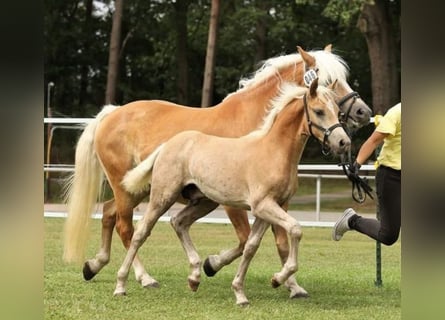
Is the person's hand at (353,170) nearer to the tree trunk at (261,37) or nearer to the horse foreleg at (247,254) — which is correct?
the horse foreleg at (247,254)

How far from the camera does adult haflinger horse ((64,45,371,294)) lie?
6.20m

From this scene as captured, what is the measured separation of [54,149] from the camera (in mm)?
23219

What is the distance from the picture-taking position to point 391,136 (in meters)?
5.67

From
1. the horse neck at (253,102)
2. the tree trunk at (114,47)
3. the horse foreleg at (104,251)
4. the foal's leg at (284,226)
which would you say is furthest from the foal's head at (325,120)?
the tree trunk at (114,47)

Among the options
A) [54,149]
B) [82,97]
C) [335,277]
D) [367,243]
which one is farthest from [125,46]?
[335,277]

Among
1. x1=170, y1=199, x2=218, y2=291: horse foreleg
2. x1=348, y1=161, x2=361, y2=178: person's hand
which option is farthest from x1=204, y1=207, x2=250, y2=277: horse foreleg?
x1=348, y1=161, x2=361, y2=178: person's hand

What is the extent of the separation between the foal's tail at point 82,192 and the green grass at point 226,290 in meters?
0.32

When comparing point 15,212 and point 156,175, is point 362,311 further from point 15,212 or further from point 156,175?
point 15,212

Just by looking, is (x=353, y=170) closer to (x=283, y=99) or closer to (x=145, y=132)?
(x=283, y=99)

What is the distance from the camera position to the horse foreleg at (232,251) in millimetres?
6188

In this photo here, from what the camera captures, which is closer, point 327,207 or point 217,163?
point 217,163

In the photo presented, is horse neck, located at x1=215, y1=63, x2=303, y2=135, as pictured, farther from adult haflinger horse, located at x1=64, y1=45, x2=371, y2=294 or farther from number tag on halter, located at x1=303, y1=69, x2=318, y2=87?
number tag on halter, located at x1=303, y1=69, x2=318, y2=87

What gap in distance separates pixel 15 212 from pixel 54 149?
2269cm

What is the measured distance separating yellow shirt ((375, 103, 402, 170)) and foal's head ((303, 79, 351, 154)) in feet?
1.41
